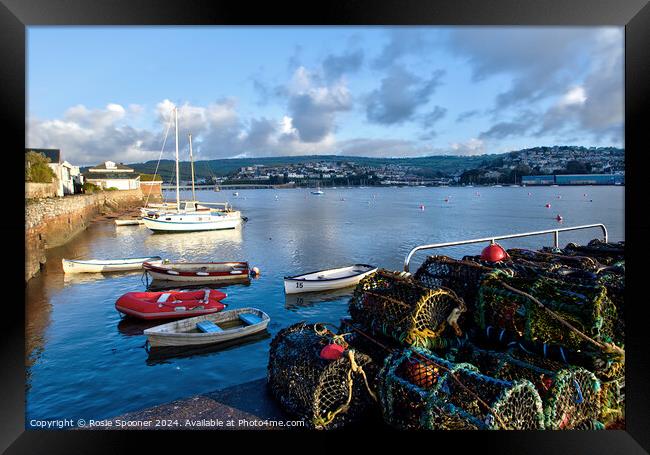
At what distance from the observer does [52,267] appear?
829 inches

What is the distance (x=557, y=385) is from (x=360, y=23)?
370cm

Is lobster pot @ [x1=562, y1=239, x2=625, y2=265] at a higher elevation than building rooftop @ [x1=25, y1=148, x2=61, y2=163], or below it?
below

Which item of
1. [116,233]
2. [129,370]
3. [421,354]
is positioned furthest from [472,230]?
[421,354]

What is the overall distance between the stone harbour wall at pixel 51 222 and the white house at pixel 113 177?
2431 cm

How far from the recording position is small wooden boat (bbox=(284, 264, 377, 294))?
1591 cm

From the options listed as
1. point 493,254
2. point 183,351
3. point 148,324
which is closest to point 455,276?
point 493,254

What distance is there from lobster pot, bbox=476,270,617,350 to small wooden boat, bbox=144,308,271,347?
24.2 feet

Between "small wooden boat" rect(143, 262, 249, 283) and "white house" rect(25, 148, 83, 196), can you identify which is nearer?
"small wooden boat" rect(143, 262, 249, 283)

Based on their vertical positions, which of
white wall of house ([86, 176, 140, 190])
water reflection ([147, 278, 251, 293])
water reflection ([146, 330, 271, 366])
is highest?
white wall of house ([86, 176, 140, 190])

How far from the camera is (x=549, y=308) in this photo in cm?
422

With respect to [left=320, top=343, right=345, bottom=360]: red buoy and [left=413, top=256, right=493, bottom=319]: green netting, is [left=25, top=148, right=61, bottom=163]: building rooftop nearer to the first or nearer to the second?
[left=413, top=256, right=493, bottom=319]: green netting

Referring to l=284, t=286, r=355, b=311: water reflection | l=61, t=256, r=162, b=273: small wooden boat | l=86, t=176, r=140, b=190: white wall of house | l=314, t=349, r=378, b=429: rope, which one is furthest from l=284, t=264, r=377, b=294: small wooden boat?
l=86, t=176, r=140, b=190: white wall of house

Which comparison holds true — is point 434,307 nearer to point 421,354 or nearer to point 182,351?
point 421,354

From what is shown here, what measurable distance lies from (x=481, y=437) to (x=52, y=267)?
74.6 feet
